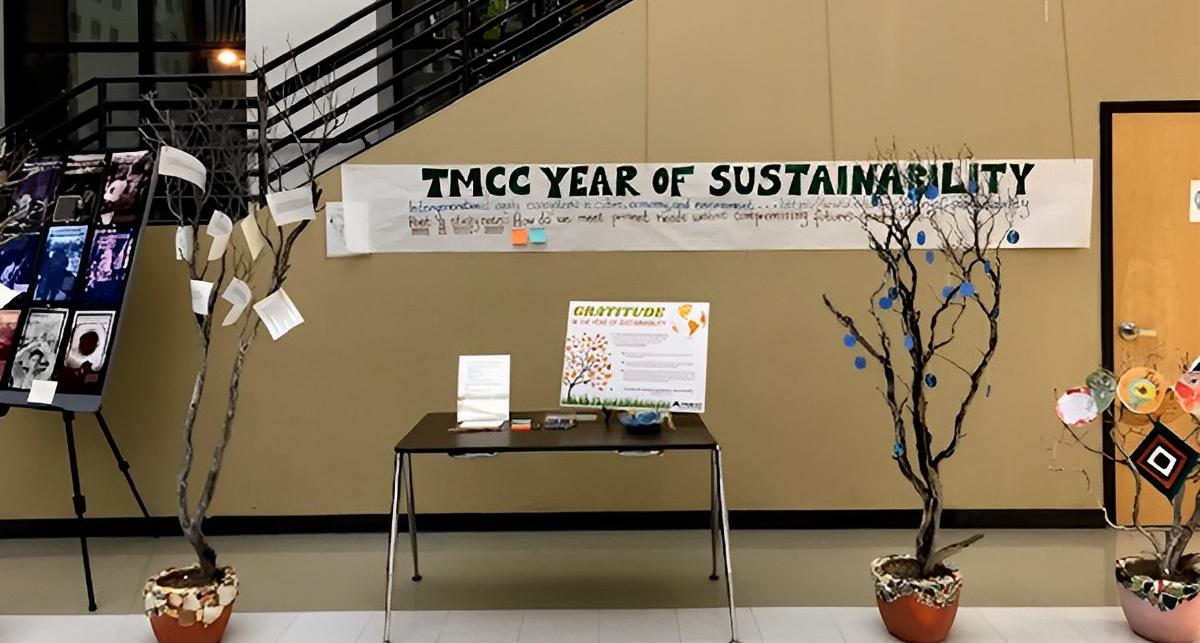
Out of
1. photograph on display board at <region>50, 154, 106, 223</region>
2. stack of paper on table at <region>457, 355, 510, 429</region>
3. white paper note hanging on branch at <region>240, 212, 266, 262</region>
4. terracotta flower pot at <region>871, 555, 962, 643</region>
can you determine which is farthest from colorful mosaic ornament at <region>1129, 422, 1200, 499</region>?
photograph on display board at <region>50, 154, 106, 223</region>

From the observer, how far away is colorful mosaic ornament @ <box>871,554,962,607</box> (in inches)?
Result: 102

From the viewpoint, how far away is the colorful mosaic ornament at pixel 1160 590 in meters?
2.54

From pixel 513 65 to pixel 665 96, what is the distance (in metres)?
0.80

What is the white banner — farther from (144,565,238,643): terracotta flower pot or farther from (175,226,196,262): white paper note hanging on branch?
(144,565,238,643): terracotta flower pot

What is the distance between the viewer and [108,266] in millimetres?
3344

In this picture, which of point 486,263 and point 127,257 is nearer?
point 127,257

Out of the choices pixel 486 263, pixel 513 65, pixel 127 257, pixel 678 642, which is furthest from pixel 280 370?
pixel 678 642

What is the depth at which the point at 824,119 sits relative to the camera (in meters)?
3.80

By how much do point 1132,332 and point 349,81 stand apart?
13.9ft

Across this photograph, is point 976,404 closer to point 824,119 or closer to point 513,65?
point 824,119

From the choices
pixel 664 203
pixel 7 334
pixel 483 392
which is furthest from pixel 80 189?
pixel 664 203

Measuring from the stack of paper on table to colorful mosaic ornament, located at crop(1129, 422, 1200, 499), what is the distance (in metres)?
2.36

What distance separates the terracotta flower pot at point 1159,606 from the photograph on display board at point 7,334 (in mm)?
4577

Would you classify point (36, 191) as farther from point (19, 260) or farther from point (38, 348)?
point (38, 348)
